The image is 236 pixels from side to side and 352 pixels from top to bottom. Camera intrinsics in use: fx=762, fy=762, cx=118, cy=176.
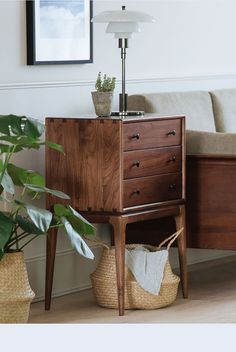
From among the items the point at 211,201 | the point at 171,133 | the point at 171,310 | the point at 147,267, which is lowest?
the point at 171,310

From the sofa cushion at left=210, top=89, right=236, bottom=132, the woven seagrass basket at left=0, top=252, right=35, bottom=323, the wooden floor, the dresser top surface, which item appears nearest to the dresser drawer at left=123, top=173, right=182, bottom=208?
the dresser top surface

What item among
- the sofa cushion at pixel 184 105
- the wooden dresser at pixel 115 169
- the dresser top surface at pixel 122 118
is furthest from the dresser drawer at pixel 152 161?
the sofa cushion at pixel 184 105

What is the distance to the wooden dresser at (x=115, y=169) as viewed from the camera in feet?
11.1

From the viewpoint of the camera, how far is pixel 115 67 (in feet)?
14.2

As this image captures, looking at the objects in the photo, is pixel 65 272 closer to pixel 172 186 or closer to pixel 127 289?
pixel 127 289

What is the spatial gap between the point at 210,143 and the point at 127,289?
0.83m

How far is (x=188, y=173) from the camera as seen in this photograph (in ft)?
12.9

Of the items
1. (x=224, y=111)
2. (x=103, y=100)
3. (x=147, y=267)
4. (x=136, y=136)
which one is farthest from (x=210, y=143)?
(x=224, y=111)

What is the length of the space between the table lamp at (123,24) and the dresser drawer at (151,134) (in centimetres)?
14

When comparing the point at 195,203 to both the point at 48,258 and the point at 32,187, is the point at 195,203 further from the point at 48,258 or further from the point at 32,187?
the point at 32,187
